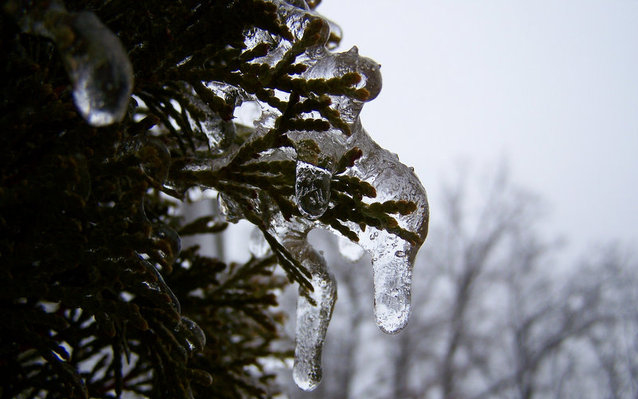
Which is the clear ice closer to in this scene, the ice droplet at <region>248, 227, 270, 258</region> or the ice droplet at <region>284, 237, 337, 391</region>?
the ice droplet at <region>284, 237, 337, 391</region>

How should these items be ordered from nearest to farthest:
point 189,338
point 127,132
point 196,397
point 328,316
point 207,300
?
point 127,132 → point 189,338 → point 328,316 → point 196,397 → point 207,300

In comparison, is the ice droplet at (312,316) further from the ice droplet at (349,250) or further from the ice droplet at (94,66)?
the ice droplet at (94,66)

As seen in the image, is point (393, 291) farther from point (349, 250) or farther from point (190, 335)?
point (190, 335)

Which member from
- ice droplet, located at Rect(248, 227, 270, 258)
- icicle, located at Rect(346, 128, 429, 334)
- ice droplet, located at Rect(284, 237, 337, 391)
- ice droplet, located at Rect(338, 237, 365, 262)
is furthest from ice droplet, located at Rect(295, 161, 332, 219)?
ice droplet, located at Rect(248, 227, 270, 258)

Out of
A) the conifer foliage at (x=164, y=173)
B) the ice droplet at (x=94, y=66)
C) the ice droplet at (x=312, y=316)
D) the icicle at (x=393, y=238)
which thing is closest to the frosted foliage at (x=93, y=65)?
the ice droplet at (x=94, y=66)

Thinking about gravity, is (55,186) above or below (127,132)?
below

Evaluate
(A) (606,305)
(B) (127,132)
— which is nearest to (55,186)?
(B) (127,132)

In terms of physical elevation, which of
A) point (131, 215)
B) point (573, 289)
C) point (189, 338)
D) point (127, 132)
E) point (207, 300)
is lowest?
point (573, 289)

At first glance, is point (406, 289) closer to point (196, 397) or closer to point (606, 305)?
point (196, 397)
